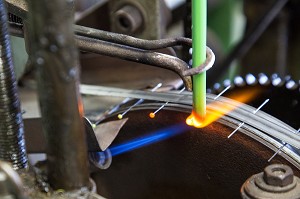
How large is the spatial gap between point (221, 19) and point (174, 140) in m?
1.45

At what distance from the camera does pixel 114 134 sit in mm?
818

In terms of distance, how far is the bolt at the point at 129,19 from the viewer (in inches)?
45.4

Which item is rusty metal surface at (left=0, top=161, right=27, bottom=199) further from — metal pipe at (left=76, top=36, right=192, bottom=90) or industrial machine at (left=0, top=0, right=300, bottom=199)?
metal pipe at (left=76, top=36, right=192, bottom=90)

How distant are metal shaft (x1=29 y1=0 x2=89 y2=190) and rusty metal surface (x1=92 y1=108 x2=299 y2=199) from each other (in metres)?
0.25

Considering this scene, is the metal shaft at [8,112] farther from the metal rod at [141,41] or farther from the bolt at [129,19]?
the bolt at [129,19]

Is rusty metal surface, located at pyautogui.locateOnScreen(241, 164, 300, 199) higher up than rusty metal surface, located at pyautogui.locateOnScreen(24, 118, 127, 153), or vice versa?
rusty metal surface, located at pyautogui.locateOnScreen(24, 118, 127, 153)

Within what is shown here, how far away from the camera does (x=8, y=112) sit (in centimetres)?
65

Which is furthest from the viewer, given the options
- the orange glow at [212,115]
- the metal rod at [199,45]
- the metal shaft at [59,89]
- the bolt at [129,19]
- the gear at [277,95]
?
the bolt at [129,19]

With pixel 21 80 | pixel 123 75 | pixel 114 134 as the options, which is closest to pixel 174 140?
pixel 114 134

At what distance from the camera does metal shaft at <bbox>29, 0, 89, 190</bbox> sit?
1.57ft

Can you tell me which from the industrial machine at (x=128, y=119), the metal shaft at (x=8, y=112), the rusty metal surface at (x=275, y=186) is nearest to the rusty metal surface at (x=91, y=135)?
the industrial machine at (x=128, y=119)

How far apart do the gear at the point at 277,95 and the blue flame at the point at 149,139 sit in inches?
9.0

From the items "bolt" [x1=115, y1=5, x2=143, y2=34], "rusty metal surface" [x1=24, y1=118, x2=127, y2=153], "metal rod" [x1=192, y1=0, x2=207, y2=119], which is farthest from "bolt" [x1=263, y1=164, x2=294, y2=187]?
"bolt" [x1=115, y1=5, x2=143, y2=34]

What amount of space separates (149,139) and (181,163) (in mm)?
58
